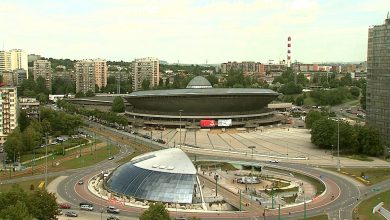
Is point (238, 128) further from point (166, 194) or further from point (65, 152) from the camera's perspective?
point (166, 194)

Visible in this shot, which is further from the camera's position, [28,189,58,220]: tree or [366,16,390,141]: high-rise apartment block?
[366,16,390,141]: high-rise apartment block

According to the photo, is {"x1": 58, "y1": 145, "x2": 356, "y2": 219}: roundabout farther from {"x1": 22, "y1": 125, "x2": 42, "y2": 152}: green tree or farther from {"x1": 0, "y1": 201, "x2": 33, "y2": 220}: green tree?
{"x1": 22, "y1": 125, "x2": 42, "y2": 152}: green tree

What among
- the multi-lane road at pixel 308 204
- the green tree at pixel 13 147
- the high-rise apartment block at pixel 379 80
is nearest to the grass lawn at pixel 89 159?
the multi-lane road at pixel 308 204

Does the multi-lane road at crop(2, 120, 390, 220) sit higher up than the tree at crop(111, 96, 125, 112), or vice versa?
the tree at crop(111, 96, 125, 112)

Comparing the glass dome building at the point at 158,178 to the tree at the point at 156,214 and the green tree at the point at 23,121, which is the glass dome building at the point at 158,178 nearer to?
the tree at the point at 156,214

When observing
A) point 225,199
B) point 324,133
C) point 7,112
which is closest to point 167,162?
point 225,199

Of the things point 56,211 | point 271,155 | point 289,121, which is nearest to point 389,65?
point 271,155

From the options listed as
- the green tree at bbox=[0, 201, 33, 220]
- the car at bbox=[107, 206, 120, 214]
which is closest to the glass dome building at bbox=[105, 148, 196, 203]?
the car at bbox=[107, 206, 120, 214]
